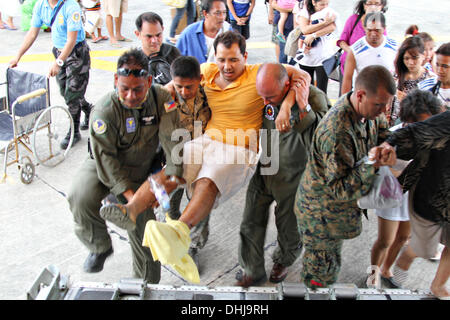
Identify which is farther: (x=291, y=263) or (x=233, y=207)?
(x=233, y=207)

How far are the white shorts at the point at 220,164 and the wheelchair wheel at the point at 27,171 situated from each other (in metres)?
2.23

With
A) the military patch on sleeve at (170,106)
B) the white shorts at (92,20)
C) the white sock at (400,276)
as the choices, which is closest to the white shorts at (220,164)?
the military patch on sleeve at (170,106)

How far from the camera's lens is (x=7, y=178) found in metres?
4.56

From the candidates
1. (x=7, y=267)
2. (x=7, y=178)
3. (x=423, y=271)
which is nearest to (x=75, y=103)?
(x=7, y=178)

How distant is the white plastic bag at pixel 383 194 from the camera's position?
2.36 m

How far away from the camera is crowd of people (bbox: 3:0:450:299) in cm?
234

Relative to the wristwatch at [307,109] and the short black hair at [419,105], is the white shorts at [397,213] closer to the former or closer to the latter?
the short black hair at [419,105]

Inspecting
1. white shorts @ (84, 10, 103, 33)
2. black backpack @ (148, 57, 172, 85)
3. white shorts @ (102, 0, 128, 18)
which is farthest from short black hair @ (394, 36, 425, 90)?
white shorts @ (84, 10, 103, 33)

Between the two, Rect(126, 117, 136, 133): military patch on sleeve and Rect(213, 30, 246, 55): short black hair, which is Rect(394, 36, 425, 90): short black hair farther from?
Rect(126, 117, 136, 133): military patch on sleeve

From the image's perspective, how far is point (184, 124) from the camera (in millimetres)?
3074

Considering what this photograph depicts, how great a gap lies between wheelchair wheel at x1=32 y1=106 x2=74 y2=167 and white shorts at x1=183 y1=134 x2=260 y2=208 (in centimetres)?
220

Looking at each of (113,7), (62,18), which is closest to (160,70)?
(62,18)

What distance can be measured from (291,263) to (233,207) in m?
1.06
